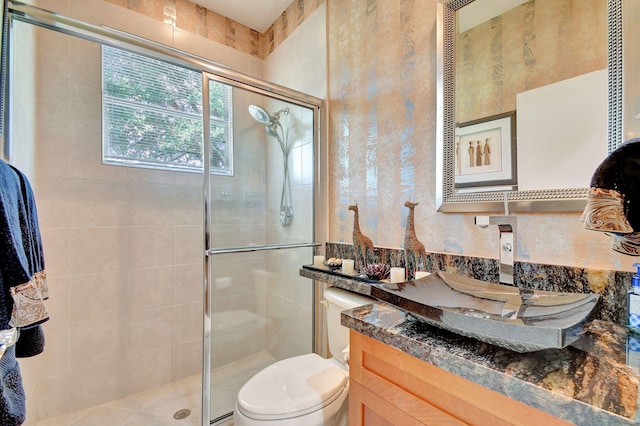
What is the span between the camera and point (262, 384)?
117 cm

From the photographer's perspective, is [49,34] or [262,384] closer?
[262,384]

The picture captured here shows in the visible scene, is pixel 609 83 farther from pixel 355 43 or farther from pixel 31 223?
pixel 31 223

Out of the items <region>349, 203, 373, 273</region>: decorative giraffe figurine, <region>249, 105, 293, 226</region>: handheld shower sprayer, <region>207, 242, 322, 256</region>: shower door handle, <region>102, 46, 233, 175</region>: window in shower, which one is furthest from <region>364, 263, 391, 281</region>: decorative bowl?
<region>102, 46, 233, 175</region>: window in shower

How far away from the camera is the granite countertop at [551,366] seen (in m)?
0.43

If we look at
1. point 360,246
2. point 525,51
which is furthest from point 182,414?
point 525,51

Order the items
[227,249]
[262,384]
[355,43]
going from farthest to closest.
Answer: [355,43], [227,249], [262,384]

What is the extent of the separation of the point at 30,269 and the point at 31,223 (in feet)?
0.58

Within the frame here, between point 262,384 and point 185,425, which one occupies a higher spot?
point 262,384

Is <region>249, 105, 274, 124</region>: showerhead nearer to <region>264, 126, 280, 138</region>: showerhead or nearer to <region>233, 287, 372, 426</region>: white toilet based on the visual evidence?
<region>264, 126, 280, 138</region>: showerhead

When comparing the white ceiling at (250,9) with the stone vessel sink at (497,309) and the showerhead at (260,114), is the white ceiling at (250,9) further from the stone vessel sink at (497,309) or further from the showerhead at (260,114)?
the stone vessel sink at (497,309)

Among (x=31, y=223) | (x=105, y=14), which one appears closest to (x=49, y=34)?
(x=105, y=14)

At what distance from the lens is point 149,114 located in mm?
2012

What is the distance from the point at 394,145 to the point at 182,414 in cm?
209

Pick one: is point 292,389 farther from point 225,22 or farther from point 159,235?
point 225,22
